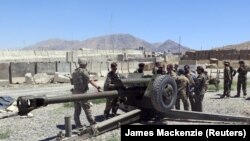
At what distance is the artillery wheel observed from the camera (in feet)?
34.7

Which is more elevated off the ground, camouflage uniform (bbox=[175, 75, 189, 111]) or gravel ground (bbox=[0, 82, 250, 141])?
camouflage uniform (bbox=[175, 75, 189, 111])

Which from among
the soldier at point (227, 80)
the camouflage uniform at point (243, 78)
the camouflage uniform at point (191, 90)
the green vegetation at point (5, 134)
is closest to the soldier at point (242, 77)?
the camouflage uniform at point (243, 78)

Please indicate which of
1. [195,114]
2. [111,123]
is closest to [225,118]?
[195,114]

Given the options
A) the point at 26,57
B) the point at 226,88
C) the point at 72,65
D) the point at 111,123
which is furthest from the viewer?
the point at 26,57

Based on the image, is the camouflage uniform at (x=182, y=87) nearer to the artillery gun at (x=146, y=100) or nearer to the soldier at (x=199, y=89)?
the soldier at (x=199, y=89)

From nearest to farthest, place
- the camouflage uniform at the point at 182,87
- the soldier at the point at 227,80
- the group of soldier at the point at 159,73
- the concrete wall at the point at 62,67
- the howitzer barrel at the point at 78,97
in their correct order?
the howitzer barrel at the point at 78,97 → the group of soldier at the point at 159,73 → the camouflage uniform at the point at 182,87 → the soldier at the point at 227,80 → the concrete wall at the point at 62,67

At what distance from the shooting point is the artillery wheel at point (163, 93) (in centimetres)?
1056

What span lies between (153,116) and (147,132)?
4.13 metres

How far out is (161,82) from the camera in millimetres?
10602

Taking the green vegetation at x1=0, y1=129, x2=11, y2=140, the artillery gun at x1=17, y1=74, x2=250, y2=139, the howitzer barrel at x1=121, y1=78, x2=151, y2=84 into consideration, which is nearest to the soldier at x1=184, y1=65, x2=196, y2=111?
the artillery gun at x1=17, y1=74, x2=250, y2=139

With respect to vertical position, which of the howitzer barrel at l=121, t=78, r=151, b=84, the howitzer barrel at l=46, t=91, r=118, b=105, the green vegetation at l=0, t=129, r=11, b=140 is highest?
the howitzer barrel at l=121, t=78, r=151, b=84

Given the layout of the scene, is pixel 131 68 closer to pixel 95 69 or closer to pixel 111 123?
pixel 95 69

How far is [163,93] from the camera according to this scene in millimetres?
10680

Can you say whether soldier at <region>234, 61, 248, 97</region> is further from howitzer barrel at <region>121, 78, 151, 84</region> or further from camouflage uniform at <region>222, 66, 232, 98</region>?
howitzer barrel at <region>121, 78, 151, 84</region>
